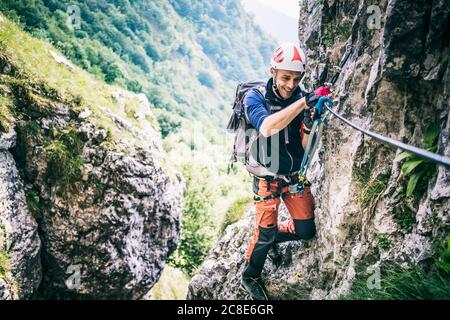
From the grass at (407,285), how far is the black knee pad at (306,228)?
169cm

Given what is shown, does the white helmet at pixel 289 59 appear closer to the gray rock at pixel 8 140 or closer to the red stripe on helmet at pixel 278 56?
the red stripe on helmet at pixel 278 56

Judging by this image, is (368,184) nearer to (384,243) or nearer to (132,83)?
(384,243)

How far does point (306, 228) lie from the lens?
5.53 metres

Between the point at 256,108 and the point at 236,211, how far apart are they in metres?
6.57

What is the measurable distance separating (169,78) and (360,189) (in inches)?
5541

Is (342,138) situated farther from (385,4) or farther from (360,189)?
(385,4)

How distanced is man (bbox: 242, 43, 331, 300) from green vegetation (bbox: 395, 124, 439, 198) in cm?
118

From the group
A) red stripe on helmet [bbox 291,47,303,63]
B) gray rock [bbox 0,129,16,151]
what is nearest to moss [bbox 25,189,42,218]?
gray rock [bbox 0,129,16,151]

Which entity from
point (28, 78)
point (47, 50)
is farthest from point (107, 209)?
point (47, 50)

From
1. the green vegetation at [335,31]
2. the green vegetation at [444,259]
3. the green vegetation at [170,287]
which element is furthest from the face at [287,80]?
the green vegetation at [170,287]

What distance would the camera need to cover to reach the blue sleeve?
452 centimetres

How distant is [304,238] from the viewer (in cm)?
566

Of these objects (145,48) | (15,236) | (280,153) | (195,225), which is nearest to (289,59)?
(280,153)
